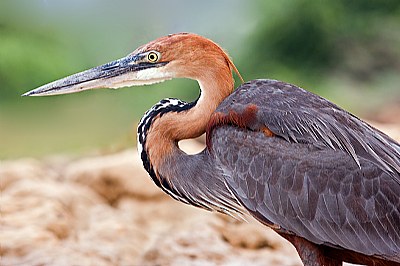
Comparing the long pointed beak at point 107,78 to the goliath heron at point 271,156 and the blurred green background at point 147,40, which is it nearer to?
the goliath heron at point 271,156

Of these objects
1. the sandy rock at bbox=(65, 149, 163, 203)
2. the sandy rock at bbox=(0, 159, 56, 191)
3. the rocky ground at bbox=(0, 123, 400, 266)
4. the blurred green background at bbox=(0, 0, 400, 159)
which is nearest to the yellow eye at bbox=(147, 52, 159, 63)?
the rocky ground at bbox=(0, 123, 400, 266)

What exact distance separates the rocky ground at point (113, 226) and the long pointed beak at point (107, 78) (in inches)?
43.5

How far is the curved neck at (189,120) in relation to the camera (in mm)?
3434

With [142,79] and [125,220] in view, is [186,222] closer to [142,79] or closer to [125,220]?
[125,220]

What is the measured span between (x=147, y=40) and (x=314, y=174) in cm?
538

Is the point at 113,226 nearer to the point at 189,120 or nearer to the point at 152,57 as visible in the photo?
the point at 189,120

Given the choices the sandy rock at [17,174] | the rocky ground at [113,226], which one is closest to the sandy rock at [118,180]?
the rocky ground at [113,226]

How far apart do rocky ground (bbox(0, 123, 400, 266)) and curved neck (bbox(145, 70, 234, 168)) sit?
0.90 m

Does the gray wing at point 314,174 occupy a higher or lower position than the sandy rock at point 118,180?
lower

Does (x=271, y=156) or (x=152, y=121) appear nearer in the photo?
(x=271, y=156)

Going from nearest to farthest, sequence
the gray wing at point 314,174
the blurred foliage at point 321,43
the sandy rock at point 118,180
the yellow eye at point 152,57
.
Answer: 1. the gray wing at point 314,174
2. the yellow eye at point 152,57
3. the sandy rock at point 118,180
4. the blurred foliage at point 321,43

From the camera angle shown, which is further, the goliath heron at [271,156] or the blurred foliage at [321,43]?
the blurred foliage at [321,43]

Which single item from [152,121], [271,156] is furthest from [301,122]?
[152,121]

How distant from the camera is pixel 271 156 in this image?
3207mm
